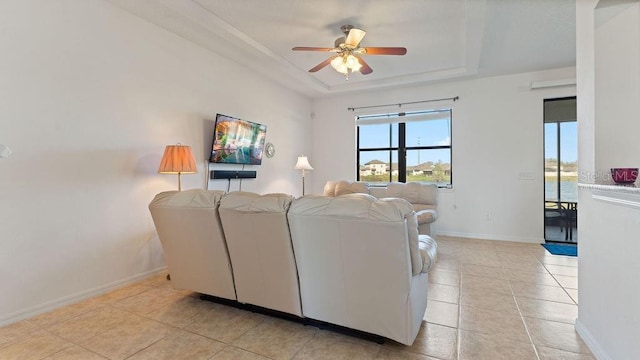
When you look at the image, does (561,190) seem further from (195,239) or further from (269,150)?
(195,239)

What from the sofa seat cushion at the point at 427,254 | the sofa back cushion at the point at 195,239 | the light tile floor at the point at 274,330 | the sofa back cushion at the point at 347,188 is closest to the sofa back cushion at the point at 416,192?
the sofa back cushion at the point at 347,188

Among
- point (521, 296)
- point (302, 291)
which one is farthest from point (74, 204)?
point (521, 296)

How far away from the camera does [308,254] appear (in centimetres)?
188

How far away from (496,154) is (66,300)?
229 inches

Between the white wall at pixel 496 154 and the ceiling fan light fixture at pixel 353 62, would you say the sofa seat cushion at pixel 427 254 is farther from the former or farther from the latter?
the white wall at pixel 496 154

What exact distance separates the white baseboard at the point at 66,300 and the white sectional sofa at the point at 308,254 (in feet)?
2.81

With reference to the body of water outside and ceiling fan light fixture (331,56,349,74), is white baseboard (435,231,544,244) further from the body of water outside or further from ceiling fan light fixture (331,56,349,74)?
ceiling fan light fixture (331,56,349,74)

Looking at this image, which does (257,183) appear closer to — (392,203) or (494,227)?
(392,203)

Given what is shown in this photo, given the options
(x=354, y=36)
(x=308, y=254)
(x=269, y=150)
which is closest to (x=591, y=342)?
(x=308, y=254)

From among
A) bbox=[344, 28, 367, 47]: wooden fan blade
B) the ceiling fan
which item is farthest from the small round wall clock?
bbox=[344, 28, 367, 47]: wooden fan blade

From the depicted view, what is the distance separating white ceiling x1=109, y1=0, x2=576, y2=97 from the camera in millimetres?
2900

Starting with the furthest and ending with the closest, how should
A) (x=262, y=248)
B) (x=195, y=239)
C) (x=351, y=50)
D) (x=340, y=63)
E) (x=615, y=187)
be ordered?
1. (x=340, y=63)
2. (x=351, y=50)
3. (x=195, y=239)
4. (x=262, y=248)
5. (x=615, y=187)

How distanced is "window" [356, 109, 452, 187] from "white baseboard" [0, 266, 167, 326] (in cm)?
433

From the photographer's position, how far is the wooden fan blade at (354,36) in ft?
9.77
